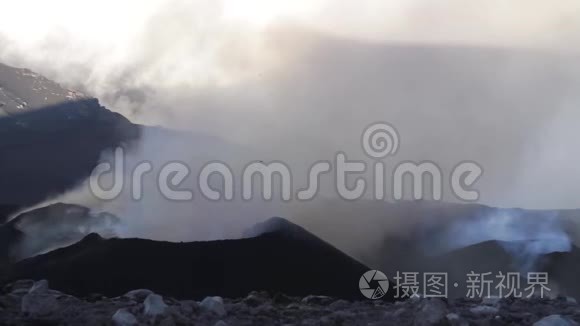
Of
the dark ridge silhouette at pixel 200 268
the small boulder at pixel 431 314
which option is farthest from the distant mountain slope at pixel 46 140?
the small boulder at pixel 431 314

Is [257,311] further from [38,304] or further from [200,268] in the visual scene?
[38,304]

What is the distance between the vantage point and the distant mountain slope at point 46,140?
8023 mm

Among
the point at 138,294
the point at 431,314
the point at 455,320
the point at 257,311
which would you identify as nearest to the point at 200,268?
the point at 138,294

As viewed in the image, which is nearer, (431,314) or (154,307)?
(154,307)

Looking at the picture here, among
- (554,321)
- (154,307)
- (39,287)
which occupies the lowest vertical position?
(554,321)

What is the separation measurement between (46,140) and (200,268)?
3123 millimetres

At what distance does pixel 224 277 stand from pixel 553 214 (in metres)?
4.56

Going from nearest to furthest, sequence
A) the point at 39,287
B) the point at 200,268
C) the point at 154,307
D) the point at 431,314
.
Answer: the point at 154,307 < the point at 431,314 < the point at 39,287 < the point at 200,268

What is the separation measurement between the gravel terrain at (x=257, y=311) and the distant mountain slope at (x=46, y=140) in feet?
6.83

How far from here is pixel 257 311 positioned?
572 cm

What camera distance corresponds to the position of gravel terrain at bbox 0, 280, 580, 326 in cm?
525

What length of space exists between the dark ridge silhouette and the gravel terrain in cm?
35

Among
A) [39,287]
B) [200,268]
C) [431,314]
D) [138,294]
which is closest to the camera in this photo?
[431,314]

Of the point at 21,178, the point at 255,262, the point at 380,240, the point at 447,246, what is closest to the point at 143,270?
the point at 255,262
